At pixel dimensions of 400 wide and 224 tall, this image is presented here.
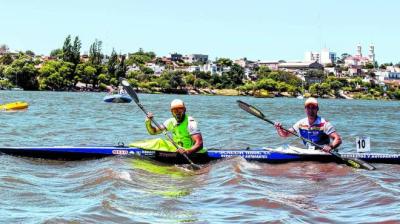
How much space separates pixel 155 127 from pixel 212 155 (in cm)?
144

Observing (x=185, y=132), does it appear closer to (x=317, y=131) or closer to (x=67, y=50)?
(x=317, y=131)

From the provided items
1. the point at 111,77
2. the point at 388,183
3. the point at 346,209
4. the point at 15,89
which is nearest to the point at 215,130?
the point at 388,183

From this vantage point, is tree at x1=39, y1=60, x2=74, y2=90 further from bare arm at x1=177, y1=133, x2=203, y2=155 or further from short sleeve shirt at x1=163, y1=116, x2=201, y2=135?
bare arm at x1=177, y1=133, x2=203, y2=155

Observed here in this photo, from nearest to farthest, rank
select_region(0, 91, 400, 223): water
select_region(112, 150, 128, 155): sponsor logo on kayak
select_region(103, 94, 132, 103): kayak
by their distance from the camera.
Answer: select_region(0, 91, 400, 223): water < select_region(112, 150, 128, 155): sponsor logo on kayak < select_region(103, 94, 132, 103): kayak

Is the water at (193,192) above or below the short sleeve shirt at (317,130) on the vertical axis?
below

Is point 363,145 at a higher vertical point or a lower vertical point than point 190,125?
lower

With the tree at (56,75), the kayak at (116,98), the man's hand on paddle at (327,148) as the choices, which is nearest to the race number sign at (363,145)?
the man's hand on paddle at (327,148)

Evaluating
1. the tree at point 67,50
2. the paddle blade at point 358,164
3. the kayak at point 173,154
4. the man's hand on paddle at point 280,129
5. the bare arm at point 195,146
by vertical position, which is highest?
the tree at point 67,50

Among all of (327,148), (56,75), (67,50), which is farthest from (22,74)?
(327,148)

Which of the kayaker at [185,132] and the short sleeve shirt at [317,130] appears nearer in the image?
the kayaker at [185,132]

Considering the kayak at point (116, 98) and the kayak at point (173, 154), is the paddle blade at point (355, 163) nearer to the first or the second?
the kayak at point (173, 154)

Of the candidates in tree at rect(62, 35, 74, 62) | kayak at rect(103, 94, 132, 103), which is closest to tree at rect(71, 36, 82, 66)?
tree at rect(62, 35, 74, 62)

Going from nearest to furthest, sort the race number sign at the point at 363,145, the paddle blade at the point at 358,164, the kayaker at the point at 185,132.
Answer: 1. the kayaker at the point at 185,132
2. the paddle blade at the point at 358,164
3. the race number sign at the point at 363,145

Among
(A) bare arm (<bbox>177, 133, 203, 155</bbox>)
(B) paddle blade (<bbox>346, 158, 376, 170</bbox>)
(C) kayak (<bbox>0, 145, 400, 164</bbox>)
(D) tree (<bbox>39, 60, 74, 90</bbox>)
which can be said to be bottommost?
(B) paddle blade (<bbox>346, 158, 376, 170</bbox>)
